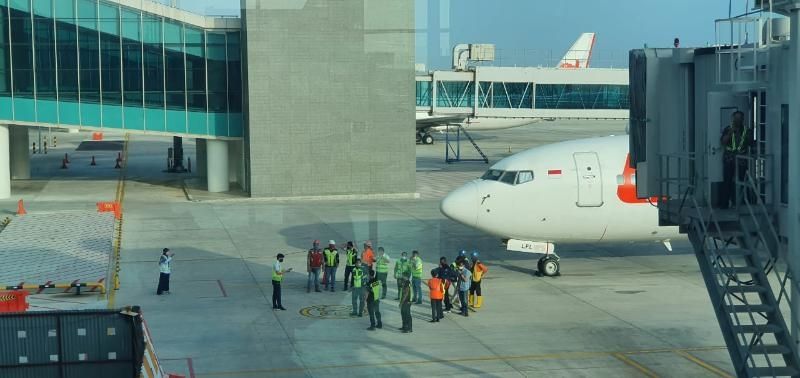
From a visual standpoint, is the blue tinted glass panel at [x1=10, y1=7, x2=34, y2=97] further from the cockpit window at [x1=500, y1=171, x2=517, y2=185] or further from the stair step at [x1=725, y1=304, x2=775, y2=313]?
the stair step at [x1=725, y1=304, x2=775, y2=313]

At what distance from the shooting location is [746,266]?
508 inches

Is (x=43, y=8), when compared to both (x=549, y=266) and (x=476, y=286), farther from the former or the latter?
(x=476, y=286)

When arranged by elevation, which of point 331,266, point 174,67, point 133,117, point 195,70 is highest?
point 174,67

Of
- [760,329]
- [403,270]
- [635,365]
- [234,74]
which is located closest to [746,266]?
[760,329]

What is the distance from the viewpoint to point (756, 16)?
41.1 ft

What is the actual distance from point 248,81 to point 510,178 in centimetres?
1909

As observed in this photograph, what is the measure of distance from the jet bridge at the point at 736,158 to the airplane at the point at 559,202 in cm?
1212

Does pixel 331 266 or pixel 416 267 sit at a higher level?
pixel 416 267

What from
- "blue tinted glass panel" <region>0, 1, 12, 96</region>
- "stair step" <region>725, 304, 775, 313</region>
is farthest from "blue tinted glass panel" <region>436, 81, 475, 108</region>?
"stair step" <region>725, 304, 775, 313</region>

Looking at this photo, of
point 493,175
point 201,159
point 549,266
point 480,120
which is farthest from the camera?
point 480,120

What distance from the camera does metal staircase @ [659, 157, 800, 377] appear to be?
12.3m

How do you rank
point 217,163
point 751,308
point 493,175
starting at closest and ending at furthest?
point 751,308
point 493,175
point 217,163

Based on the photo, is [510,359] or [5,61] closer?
[510,359]

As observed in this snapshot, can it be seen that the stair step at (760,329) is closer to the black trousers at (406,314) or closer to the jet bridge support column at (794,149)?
the jet bridge support column at (794,149)
